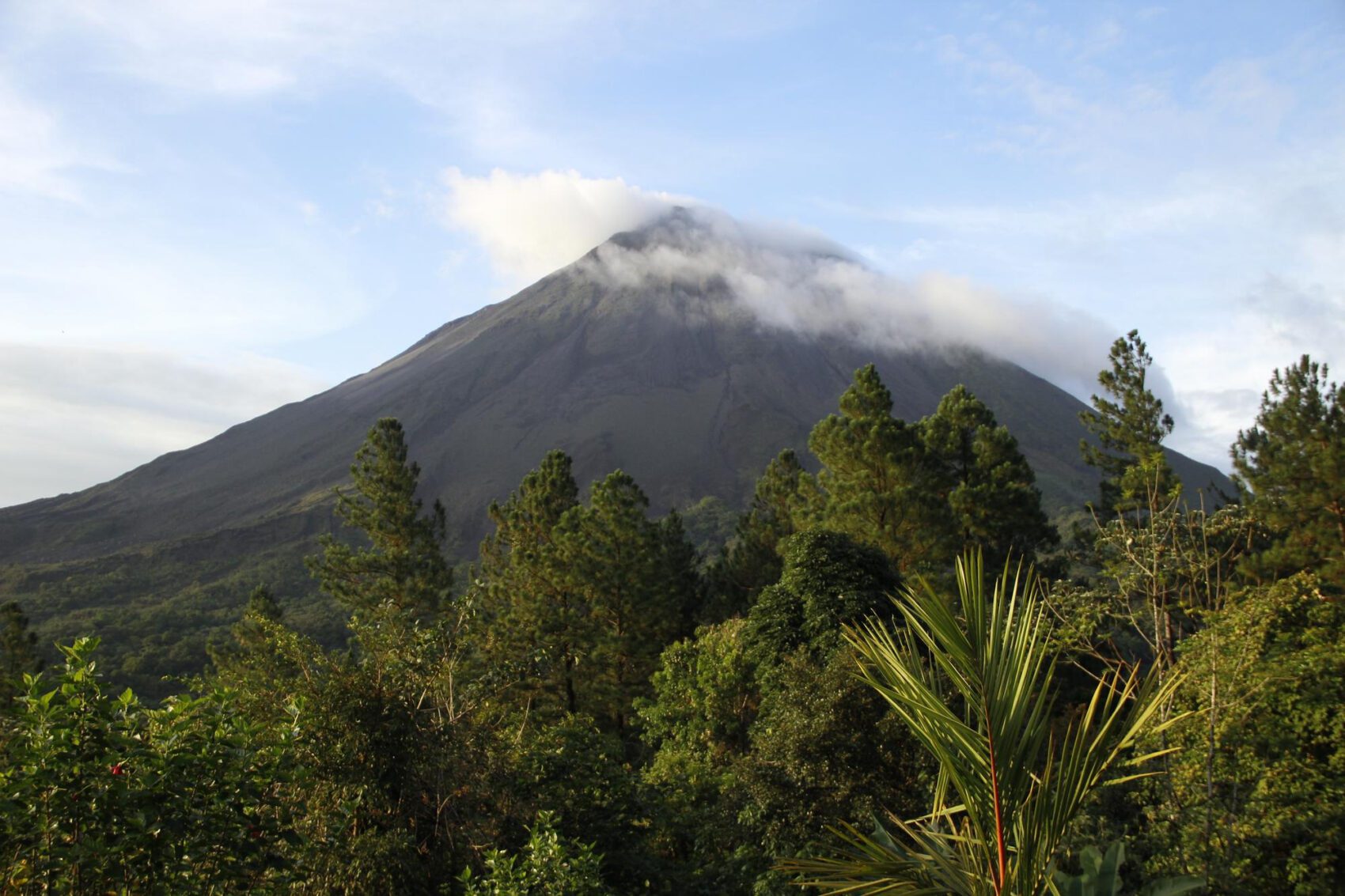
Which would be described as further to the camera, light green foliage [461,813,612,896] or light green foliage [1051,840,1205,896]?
light green foliage [461,813,612,896]

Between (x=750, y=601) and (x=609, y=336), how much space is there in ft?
464

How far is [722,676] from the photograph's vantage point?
18672mm

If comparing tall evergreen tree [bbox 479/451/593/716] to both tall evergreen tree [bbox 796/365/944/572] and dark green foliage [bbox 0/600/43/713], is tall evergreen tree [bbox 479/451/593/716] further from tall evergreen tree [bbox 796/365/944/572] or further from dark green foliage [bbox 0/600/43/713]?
dark green foliage [bbox 0/600/43/713]

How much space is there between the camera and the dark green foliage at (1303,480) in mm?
16703

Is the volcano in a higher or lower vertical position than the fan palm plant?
higher

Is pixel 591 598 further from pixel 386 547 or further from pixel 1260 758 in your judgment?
pixel 1260 758

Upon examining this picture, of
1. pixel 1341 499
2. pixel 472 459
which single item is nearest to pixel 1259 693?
pixel 1341 499

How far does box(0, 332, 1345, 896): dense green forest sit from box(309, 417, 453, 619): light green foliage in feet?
3.26

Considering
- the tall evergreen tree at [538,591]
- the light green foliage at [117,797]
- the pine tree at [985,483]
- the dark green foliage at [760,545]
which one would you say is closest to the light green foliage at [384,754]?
the light green foliage at [117,797]

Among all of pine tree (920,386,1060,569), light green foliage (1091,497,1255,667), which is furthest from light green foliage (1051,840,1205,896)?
pine tree (920,386,1060,569)

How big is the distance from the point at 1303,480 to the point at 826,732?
13192mm

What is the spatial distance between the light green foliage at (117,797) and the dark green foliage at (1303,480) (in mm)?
17385

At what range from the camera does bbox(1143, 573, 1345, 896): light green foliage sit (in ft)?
27.6

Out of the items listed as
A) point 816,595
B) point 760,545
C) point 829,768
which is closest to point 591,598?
point 760,545
